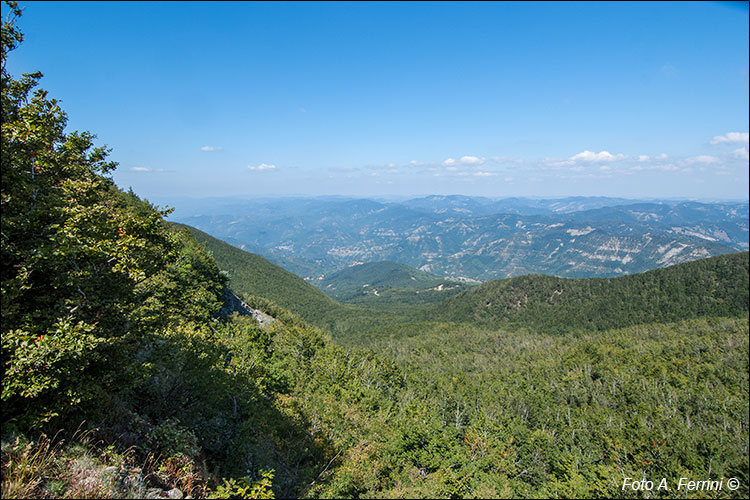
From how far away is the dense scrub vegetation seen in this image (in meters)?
7.04

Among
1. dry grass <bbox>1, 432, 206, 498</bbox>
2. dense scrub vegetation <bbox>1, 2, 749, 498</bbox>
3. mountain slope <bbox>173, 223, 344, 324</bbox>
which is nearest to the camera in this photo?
dry grass <bbox>1, 432, 206, 498</bbox>

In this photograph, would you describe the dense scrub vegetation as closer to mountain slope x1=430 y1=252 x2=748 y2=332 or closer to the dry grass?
the dry grass

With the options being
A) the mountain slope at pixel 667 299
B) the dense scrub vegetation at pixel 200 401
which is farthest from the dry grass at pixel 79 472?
the mountain slope at pixel 667 299

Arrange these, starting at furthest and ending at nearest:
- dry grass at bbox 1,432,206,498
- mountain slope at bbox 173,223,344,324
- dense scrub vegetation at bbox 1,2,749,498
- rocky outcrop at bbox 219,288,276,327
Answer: mountain slope at bbox 173,223,344,324 → rocky outcrop at bbox 219,288,276,327 → dense scrub vegetation at bbox 1,2,749,498 → dry grass at bbox 1,432,206,498

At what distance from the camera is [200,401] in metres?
15.9

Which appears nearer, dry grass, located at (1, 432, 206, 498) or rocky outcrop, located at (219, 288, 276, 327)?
dry grass, located at (1, 432, 206, 498)

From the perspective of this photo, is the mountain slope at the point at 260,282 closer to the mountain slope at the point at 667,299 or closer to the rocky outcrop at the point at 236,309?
the rocky outcrop at the point at 236,309

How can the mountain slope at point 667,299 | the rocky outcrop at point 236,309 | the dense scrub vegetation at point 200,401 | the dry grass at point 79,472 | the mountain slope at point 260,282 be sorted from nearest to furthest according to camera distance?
the dry grass at point 79,472
the dense scrub vegetation at point 200,401
the rocky outcrop at point 236,309
the mountain slope at point 260,282
the mountain slope at point 667,299

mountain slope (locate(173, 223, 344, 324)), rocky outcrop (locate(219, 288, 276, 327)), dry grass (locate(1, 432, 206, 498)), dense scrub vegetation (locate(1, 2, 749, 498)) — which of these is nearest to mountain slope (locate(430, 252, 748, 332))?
dense scrub vegetation (locate(1, 2, 749, 498))

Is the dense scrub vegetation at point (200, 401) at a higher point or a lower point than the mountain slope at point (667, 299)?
higher

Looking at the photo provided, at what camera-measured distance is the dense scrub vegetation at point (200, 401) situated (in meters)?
7.04

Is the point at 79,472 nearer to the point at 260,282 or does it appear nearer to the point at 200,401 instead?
the point at 200,401

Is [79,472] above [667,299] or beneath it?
above

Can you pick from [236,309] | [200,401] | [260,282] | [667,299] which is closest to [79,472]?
[200,401]
